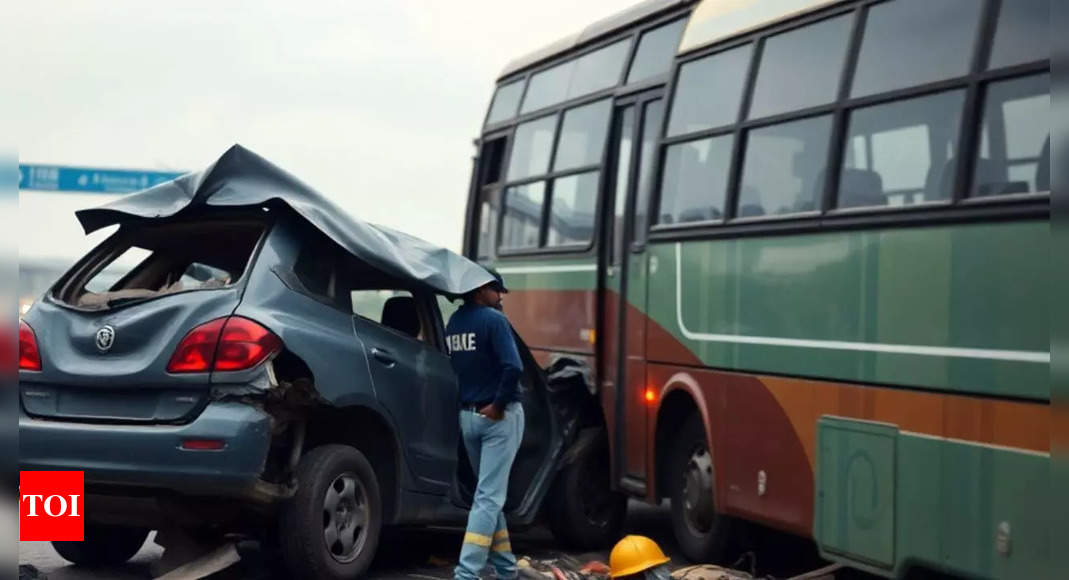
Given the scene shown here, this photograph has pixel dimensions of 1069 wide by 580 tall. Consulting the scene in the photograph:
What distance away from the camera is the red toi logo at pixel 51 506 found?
3.86 meters

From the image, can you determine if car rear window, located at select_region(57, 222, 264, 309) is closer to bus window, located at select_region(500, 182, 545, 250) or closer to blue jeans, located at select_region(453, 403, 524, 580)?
blue jeans, located at select_region(453, 403, 524, 580)

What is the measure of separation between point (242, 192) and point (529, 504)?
9.28 ft

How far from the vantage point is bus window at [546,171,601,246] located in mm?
11883

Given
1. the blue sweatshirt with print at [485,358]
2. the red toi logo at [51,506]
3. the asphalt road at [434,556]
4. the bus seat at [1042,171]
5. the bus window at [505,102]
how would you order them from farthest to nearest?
the bus window at [505,102] → the asphalt road at [434,556] → the blue sweatshirt with print at [485,358] → the bus seat at [1042,171] → the red toi logo at [51,506]

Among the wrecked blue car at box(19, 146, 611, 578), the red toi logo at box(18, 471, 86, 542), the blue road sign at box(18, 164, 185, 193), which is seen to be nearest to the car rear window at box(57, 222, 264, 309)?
the wrecked blue car at box(19, 146, 611, 578)

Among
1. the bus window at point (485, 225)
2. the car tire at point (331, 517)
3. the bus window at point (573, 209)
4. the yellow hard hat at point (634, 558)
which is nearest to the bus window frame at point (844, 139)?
the bus window at point (573, 209)

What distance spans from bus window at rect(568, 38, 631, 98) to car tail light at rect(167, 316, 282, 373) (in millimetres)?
4573

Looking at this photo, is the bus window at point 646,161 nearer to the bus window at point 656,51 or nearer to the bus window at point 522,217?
the bus window at point 656,51

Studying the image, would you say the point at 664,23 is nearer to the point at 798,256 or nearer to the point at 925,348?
the point at 798,256

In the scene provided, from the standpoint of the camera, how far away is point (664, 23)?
450 inches

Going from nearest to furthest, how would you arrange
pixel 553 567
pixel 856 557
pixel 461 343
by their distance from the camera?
pixel 856 557
pixel 461 343
pixel 553 567

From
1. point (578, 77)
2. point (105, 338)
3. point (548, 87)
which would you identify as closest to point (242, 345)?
point (105, 338)

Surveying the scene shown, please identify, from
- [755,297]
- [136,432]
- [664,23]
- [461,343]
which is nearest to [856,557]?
[755,297]

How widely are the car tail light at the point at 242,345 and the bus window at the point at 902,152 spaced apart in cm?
303
